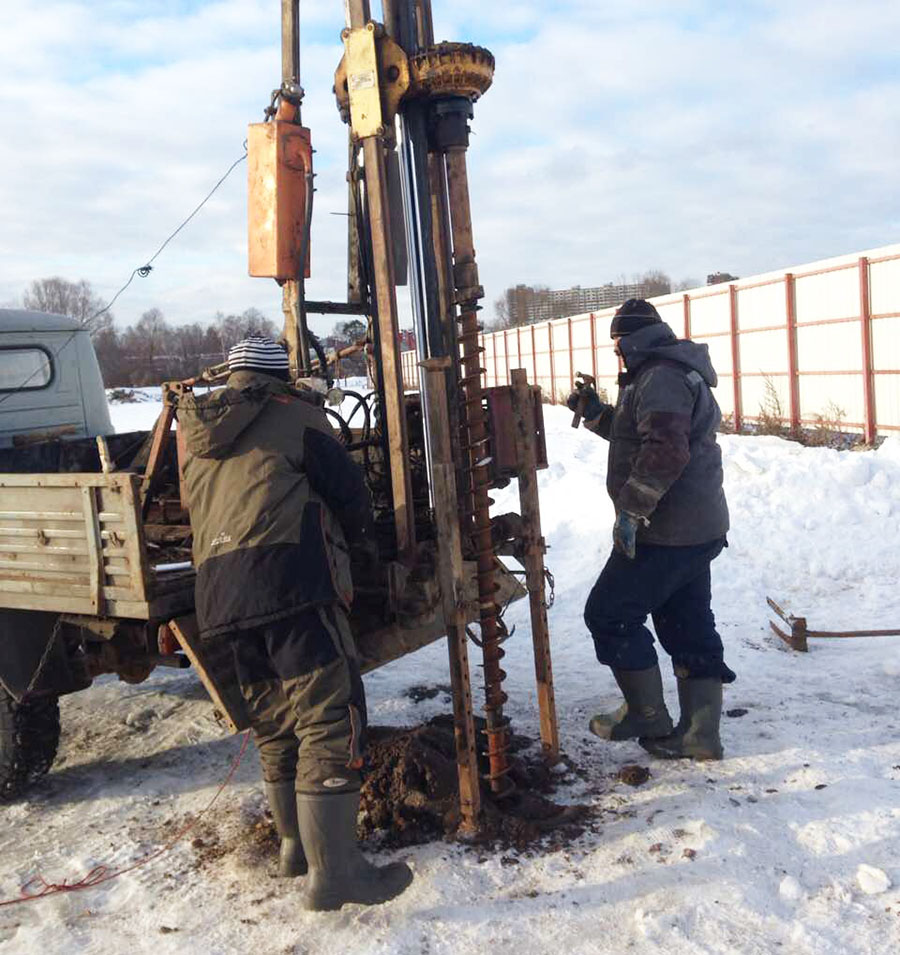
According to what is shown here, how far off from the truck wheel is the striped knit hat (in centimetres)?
195

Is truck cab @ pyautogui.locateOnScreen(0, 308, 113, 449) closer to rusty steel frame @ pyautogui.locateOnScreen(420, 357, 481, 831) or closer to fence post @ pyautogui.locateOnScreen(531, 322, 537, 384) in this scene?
rusty steel frame @ pyautogui.locateOnScreen(420, 357, 481, 831)

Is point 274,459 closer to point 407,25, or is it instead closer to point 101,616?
point 101,616

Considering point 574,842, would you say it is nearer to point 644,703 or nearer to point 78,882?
point 644,703

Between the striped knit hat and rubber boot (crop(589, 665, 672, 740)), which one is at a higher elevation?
the striped knit hat

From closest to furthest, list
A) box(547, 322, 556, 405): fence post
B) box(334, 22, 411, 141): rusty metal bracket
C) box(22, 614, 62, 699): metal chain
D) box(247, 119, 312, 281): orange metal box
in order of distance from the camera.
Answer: box(334, 22, 411, 141): rusty metal bracket → box(22, 614, 62, 699): metal chain → box(247, 119, 312, 281): orange metal box → box(547, 322, 556, 405): fence post

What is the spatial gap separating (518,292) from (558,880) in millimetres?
41627

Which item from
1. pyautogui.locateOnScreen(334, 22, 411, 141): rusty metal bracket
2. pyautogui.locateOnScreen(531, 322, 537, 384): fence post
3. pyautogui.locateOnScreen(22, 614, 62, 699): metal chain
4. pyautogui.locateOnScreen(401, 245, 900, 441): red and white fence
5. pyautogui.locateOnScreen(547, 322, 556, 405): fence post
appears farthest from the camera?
pyautogui.locateOnScreen(531, 322, 537, 384): fence post

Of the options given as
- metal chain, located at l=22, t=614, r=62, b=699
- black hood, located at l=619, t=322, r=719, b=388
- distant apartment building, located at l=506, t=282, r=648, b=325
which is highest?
distant apartment building, located at l=506, t=282, r=648, b=325

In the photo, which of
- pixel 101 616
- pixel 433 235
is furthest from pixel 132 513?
pixel 433 235

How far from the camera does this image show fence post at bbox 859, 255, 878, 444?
46.9 ft

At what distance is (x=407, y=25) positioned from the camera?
366 centimetres

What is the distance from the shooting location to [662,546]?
3836 mm

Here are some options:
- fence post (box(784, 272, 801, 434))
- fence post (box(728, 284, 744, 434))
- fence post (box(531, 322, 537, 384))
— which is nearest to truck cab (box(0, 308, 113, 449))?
fence post (box(784, 272, 801, 434))

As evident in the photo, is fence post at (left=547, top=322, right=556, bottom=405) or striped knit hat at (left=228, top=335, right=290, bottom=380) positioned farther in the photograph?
fence post at (left=547, top=322, right=556, bottom=405)
